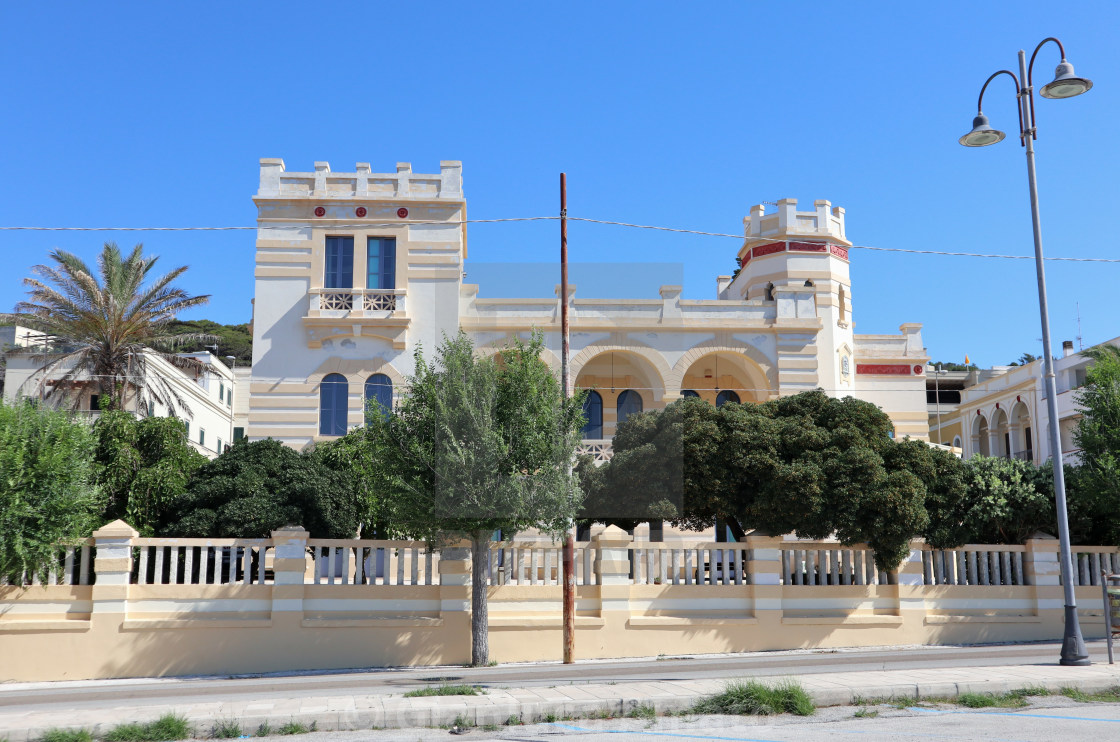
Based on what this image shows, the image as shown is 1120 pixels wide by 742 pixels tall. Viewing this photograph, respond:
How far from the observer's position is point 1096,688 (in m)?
11.3

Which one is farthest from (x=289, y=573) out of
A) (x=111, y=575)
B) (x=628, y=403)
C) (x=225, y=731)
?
(x=628, y=403)

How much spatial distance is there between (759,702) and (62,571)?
11.0 m

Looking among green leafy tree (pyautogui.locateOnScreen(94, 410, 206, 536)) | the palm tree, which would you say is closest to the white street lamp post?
green leafy tree (pyautogui.locateOnScreen(94, 410, 206, 536))

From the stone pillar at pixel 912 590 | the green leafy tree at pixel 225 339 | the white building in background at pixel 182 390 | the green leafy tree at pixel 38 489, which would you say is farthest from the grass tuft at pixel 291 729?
the green leafy tree at pixel 225 339

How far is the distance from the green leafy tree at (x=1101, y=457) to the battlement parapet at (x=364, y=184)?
704 inches

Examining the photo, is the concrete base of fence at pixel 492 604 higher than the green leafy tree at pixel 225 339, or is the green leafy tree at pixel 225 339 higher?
the green leafy tree at pixel 225 339

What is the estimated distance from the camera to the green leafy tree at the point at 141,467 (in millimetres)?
19531

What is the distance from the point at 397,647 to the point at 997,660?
9.18 metres

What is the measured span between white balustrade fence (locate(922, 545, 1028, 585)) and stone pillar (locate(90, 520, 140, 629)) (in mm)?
13947

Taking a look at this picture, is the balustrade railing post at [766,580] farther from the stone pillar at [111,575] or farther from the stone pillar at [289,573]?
the stone pillar at [111,575]

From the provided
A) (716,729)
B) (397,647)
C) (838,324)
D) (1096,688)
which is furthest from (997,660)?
(838,324)

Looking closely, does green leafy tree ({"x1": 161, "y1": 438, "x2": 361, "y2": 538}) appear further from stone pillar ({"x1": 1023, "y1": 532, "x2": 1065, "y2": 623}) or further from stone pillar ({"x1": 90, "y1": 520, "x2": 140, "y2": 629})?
stone pillar ({"x1": 1023, "y1": 532, "x2": 1065, "y2": 623})

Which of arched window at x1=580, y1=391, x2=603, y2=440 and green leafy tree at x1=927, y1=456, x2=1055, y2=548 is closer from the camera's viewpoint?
green leafy tree at x1=927, y1=456, x2=1055, y2=548

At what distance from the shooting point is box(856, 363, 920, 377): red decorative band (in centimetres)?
3397
